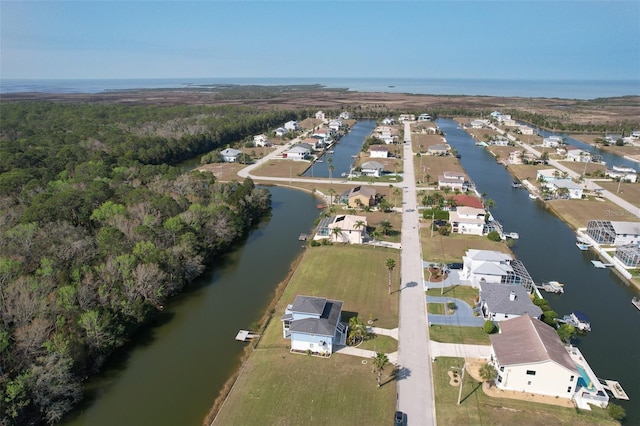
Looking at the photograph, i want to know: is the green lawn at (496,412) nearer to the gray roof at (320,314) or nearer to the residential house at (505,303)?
the residential house at (505,303)

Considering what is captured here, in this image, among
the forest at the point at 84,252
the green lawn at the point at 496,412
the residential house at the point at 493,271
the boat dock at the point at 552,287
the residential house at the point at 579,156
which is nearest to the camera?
the green lawn at the point at 496,412

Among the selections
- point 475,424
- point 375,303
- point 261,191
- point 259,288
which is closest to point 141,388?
Answer: point 259,288

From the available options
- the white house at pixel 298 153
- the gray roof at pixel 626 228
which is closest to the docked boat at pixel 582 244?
the gray roof at pixel 626 228

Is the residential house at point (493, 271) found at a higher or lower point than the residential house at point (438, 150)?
lower

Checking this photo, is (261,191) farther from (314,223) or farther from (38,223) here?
(38,223)

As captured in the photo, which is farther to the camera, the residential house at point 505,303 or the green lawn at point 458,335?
the residential house at point 505,303

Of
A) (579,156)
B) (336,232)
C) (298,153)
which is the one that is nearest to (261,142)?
(298,153)

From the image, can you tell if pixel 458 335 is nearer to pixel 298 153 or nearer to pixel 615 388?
pixel 615 388
